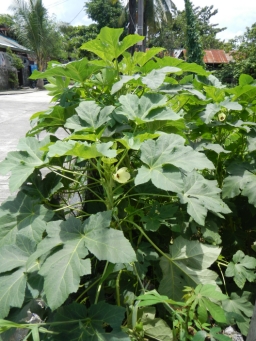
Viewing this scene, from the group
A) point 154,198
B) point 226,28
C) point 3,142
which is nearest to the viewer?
point 154,198

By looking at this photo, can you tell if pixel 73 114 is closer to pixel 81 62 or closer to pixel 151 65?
pixel 81 62

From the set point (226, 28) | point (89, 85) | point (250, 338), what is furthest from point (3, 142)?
point (226, 28)

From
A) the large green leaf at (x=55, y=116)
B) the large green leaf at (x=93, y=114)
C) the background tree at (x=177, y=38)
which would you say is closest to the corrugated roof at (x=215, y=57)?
the background tree at (x=177, y=38)

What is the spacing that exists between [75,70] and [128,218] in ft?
2.12

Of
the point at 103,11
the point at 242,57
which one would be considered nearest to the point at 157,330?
the point at 242,57

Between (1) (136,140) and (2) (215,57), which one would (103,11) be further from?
(1) (136,140)

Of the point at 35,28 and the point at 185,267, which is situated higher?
the point at 35,28

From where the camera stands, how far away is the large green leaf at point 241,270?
123 cm

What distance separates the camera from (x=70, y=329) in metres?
0.93

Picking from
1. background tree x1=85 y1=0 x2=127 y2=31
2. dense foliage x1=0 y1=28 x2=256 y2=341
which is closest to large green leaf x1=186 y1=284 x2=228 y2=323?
dense foliage x1=0 y1=28 x2=256 y2=341

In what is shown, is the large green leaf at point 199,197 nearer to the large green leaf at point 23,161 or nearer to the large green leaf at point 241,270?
the large green leaf at point 241,270

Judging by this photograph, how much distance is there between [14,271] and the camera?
100 cm

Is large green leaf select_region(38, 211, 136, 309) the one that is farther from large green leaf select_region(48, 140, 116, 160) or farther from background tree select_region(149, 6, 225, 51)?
background tree select_region(149, 6, 225, 51)

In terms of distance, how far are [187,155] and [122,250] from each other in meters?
0.39
